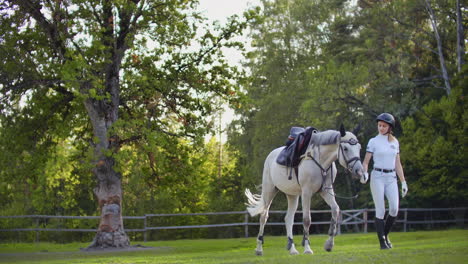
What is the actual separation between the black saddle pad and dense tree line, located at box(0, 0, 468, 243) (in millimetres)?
8119

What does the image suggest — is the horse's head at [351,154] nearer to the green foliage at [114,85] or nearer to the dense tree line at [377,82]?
the green foliage at [114,85]

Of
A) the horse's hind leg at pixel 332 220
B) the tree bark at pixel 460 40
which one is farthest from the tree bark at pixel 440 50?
the horse's hind leg at pixel 332 220

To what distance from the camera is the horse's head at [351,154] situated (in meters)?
11.2

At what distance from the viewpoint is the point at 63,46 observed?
72.4ft

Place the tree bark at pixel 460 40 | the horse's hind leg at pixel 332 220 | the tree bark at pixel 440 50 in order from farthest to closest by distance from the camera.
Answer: the tree bark at pixel 440 50 < the tree bark at pixel 460 40 < the horse's hind leg at pixel 332 220

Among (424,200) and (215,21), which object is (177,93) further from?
(424,200)

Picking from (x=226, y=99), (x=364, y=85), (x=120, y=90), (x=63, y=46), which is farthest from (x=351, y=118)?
(x=63, y=46)

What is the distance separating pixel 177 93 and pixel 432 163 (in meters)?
14.3

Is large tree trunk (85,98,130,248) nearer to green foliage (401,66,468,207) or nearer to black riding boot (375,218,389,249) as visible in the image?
black riding boot (375,218,389,249)

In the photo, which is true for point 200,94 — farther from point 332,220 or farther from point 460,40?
point 460,40

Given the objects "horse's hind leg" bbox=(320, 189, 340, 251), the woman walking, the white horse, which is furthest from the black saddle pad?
the woman walking

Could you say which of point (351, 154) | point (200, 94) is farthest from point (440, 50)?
point (351, 154)

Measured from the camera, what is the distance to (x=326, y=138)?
12.4m

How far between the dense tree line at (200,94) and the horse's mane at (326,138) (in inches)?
351
